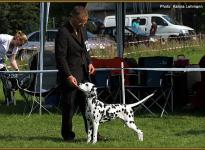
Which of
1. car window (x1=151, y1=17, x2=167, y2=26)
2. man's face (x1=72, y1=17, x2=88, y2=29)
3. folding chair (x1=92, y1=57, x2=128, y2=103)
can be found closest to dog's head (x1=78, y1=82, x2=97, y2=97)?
man's face (x1=72, y1=17, x2=88, y2=29)

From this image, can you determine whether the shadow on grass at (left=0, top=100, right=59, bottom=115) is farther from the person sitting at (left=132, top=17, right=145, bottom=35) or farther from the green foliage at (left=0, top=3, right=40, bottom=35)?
the green foliage at (left=0, top=3, right=40, bottom=35)

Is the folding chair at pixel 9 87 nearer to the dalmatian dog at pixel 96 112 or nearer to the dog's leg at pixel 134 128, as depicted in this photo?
the dalmatian dog at pixel 96 112

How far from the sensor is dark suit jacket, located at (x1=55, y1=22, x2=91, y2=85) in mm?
7246

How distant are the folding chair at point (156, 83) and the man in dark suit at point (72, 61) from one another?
8.31 ft

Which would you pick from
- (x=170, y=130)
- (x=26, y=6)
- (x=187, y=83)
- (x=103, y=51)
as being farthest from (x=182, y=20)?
(x=170, y=130)

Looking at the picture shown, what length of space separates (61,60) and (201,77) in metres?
4.02

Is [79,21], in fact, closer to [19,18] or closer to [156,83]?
[156,83]

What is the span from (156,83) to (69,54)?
11.4ft

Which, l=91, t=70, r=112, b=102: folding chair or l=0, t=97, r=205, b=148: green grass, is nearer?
l=0, t=97, r=205, b=148: green grass

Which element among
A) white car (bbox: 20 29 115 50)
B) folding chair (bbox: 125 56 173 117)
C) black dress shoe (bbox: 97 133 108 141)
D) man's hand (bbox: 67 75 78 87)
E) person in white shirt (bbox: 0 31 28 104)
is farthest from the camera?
white car (bbox: 20 29 115 50)

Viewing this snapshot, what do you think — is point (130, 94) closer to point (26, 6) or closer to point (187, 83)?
point (187, 83)

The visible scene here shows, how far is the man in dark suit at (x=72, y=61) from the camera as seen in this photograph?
285 inches

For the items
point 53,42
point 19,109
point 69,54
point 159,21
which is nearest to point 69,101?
point 69,54

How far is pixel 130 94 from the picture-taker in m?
10.4
